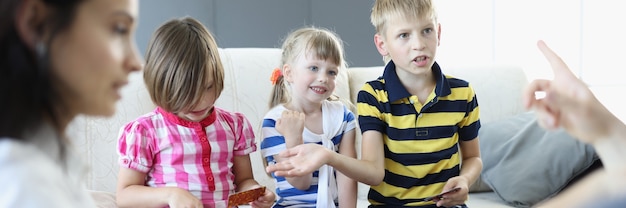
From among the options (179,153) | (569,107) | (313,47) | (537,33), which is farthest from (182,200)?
(537,33)

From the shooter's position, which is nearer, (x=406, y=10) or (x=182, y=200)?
(x=182, y=200)

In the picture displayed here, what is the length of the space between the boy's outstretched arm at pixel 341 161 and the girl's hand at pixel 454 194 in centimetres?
18

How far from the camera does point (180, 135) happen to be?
5.93 feet

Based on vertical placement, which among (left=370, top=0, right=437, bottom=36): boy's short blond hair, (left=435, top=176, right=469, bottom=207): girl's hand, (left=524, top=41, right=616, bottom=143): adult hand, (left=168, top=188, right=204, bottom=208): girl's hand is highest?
(left=370, top=0, right=437, bottom=36): boy's short blond hair

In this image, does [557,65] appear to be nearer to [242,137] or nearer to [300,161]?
[300,161]

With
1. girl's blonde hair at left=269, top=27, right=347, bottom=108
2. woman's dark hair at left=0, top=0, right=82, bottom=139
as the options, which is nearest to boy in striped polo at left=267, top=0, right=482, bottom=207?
girl's blonde hair at left=269, top=27, right=347, bottom=108

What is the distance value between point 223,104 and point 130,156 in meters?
0.69

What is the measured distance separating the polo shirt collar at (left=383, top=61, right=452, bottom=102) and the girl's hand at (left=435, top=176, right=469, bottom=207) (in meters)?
0.25

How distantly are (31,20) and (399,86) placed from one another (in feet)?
4.52

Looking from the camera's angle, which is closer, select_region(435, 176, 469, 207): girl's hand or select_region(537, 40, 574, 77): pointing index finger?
select_region(537, 40, 574, 77): pointing index finger

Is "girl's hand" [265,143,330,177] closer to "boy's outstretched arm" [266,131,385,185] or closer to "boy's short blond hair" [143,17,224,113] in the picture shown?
"boy's outstretched arm" [266,131,385,185]

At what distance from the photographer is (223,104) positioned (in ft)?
7.95

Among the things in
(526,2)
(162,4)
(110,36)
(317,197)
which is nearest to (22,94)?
(110,36)

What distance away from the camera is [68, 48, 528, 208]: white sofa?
2275mm
